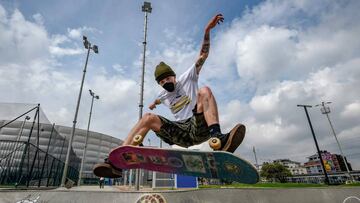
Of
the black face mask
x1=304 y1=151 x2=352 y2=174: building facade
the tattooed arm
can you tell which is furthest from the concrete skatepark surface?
x1=304 y1=151 x2=352 y2=174: building facade

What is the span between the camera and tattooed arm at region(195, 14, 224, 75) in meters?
3.71

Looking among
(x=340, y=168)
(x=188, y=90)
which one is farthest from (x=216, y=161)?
(x=340, y=168)

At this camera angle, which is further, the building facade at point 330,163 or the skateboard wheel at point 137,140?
the building facade at point 330,163

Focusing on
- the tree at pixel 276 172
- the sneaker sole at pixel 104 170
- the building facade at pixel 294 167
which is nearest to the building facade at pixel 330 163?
the building facade at pixel 294 167

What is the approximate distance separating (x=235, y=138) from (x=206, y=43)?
6.19 feet

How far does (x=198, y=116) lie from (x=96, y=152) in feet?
200

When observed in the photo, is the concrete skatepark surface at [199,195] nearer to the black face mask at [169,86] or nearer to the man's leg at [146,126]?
the man's leg at [146,126]

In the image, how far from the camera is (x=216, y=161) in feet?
10.6

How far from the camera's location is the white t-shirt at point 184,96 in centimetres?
392

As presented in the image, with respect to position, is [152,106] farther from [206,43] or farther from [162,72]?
[206,43]

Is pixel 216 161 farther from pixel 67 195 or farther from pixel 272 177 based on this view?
pixel 272 177

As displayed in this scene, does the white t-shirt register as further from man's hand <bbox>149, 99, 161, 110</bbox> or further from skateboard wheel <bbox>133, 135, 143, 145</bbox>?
skateboard wheel <bbox>133, 135, 143, 145</bbox>

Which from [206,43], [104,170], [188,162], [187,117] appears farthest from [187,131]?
[206,43]

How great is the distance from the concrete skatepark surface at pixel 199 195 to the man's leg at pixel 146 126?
3.02 m
